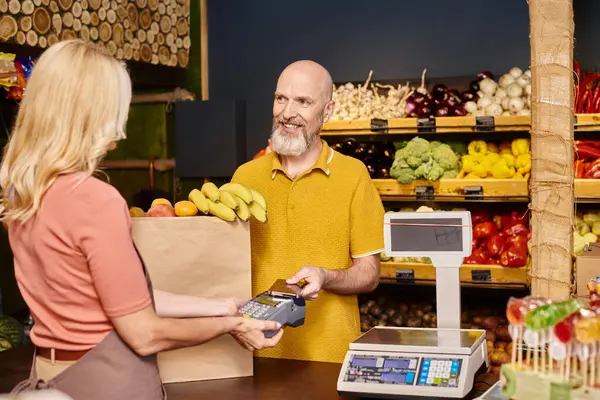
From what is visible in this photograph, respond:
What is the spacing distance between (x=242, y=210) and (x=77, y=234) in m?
0.75

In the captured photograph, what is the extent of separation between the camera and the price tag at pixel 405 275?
5.43 metres

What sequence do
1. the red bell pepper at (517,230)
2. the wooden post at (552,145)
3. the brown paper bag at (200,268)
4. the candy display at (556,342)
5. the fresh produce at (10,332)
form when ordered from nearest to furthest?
the candy display at (556,342) < the brown paper bag at (200,268) < the wooden post at (552,145) < the fresh produce at (10,332) < the red bell pepper at (517,230)

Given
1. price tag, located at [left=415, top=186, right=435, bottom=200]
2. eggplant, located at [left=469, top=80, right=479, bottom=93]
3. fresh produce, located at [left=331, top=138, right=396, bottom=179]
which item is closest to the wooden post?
price tag, located at [left=415, top=186, right=435, bottom=200]

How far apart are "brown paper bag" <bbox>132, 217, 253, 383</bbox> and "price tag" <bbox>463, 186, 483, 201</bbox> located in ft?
10.2

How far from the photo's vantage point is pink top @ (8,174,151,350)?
1.76m

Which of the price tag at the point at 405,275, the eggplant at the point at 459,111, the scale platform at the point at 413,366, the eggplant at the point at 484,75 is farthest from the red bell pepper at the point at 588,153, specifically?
the scale platform at the point at 413,366

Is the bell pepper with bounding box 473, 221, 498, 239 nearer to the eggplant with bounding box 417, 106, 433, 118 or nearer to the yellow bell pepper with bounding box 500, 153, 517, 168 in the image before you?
the yellow bell pepper with bounding box 500, 153, 517, 168

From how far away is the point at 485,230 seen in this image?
219 inches

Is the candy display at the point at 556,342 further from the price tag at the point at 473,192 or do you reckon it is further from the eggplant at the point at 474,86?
the eggplant at the point at 474,86

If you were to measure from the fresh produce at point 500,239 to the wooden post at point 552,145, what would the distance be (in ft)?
7.52

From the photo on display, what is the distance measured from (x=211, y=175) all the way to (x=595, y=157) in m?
2.74

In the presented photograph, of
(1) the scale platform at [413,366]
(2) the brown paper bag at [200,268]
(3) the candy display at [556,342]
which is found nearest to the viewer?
(3) the candy display at [556,342]

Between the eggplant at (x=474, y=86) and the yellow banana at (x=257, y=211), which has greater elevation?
the eggplant at (x=474, y=86)

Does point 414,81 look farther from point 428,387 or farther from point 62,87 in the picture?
point 62,87
